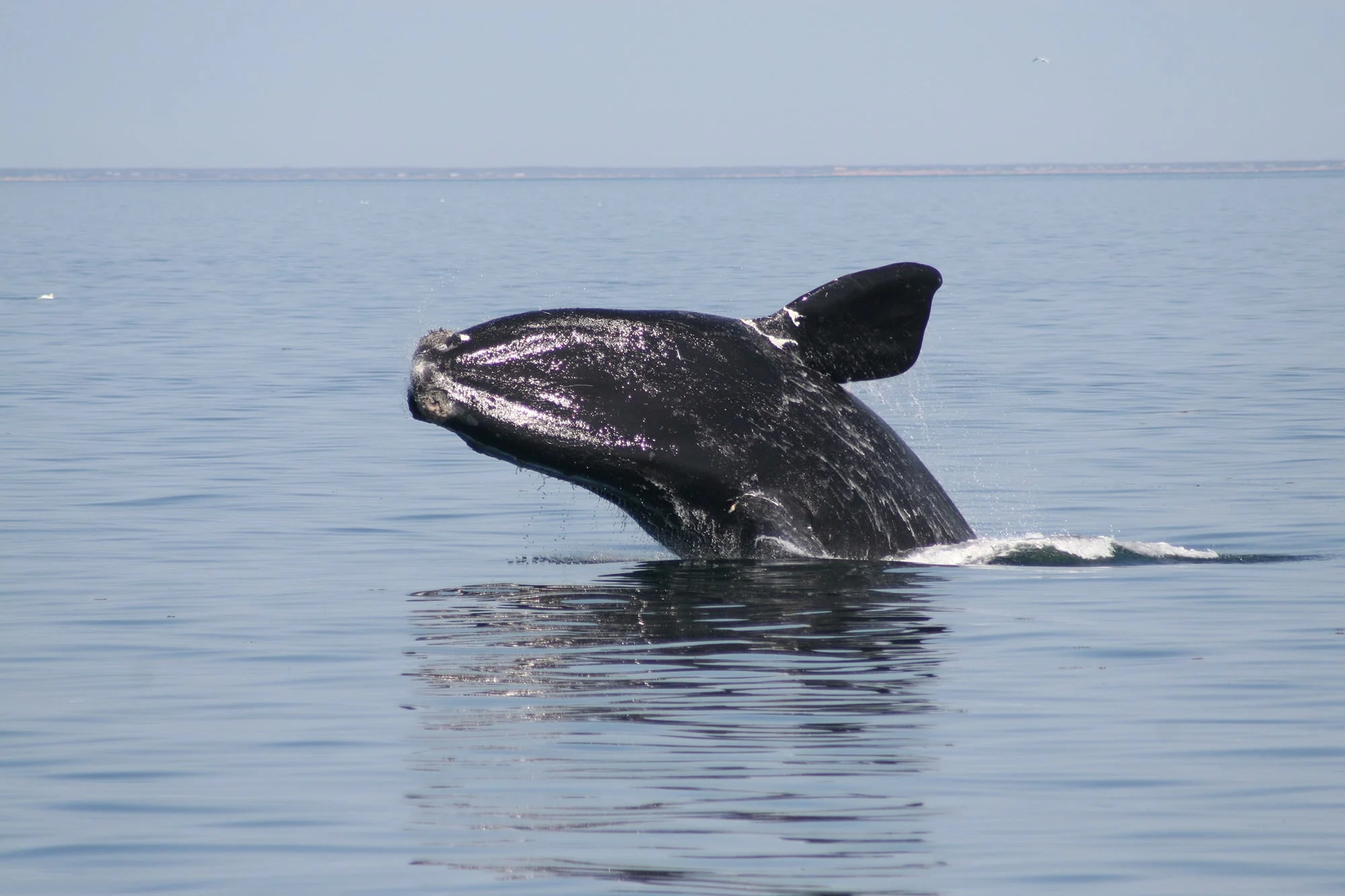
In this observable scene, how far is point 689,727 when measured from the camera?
988 centimetres

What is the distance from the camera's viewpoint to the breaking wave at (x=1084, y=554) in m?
14.9

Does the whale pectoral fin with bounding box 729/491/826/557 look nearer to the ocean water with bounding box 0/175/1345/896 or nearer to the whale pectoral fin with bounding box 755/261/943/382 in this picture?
the ocean water with bounding box 0/175/1345/896

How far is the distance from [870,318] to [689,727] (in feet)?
10.2

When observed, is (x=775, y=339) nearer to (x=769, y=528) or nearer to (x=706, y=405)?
(x=706, y=405)

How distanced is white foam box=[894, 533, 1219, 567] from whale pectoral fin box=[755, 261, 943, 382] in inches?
101

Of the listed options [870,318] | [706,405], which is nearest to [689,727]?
[706,405]

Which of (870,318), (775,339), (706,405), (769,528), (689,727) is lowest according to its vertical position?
(689,727)

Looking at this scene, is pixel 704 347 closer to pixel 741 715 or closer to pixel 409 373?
pixel 409 373

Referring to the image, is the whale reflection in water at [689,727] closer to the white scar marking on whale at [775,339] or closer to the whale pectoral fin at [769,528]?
the whale pectoral fin at [769,528]

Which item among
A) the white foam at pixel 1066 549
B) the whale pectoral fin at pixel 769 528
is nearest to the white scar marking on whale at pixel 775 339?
the whale pectoral fin at pixel 769 528

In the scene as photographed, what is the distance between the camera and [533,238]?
104 m

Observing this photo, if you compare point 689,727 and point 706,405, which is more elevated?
point 706,405

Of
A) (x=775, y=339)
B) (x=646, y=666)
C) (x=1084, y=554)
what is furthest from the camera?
(x=1084, y=554)

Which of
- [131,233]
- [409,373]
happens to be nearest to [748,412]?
[409,373]
